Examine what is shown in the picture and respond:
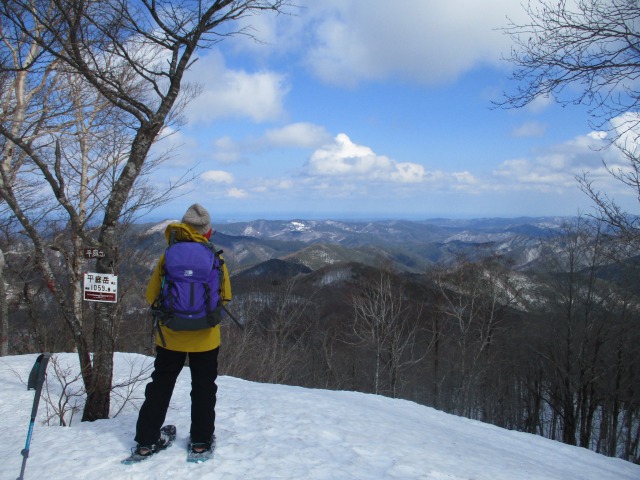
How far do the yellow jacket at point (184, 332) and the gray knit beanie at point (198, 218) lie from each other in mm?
48

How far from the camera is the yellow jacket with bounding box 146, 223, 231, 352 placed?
319cm

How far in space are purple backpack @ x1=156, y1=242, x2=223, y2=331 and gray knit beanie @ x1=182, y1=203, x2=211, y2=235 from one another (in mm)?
232

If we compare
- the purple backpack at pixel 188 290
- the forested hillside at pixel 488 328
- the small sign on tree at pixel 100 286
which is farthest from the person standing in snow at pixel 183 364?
the forested hillside at pixel 488 328

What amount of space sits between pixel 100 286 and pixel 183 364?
A: 1.33 meters

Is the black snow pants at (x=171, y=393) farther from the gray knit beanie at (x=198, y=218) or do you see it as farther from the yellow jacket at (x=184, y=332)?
the gray knit beanie at (x=198, y=218)

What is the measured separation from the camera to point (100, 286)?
390 cm

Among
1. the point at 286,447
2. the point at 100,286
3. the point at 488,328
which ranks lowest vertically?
the point at 488,328

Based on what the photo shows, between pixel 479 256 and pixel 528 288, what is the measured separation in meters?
3.19

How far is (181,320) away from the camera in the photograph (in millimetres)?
3062

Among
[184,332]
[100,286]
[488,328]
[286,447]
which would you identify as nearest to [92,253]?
[100,286]

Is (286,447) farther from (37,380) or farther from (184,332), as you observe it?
(37,380)

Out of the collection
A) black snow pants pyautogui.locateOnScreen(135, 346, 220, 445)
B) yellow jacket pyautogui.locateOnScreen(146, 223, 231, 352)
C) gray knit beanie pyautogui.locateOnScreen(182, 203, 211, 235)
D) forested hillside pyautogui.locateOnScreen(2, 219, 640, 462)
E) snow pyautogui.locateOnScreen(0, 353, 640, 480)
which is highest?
gray knit beanie pyautogui.locateOnScreen(182, 203, 211, 235)

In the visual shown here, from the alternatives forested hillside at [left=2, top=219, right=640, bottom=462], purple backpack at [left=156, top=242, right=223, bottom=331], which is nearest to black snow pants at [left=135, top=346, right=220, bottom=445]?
purple backpack at [left=156, top=242, right=223, bottom=331]

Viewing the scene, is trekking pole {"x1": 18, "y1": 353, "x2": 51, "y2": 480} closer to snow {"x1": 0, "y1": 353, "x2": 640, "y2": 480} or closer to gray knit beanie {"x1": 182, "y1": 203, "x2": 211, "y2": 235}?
snow {"x1": 0, "y1": 353, "x2": 640, "y2": 480}
